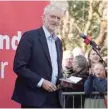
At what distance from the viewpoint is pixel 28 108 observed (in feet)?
14.4

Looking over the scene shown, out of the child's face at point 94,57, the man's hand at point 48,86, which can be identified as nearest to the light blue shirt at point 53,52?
the man's hand at point 48,86

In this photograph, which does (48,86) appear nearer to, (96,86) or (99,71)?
(96,86)

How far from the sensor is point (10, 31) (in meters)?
5.25

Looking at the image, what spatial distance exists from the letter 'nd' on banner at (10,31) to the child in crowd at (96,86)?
991mm

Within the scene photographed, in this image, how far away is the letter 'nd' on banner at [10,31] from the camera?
521 cm

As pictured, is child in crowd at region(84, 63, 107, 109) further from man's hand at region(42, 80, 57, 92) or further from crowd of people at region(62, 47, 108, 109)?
man's hand at region(42, 80, 57, 92)

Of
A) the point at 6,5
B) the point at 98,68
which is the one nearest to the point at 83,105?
the point at 98,68

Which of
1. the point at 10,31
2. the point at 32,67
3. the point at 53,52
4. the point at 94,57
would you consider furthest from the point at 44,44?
the point at 94,57

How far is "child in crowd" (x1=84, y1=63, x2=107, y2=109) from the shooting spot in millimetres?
5820

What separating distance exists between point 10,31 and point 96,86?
4.30 ft

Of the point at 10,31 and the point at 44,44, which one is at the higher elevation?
the point at 10,31

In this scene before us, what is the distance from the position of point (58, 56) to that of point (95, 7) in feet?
46.9

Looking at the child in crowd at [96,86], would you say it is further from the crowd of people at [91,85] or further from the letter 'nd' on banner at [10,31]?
the letter 'nd' on banner at [10,31]

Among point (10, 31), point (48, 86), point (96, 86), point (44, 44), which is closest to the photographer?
point (48, 86)
